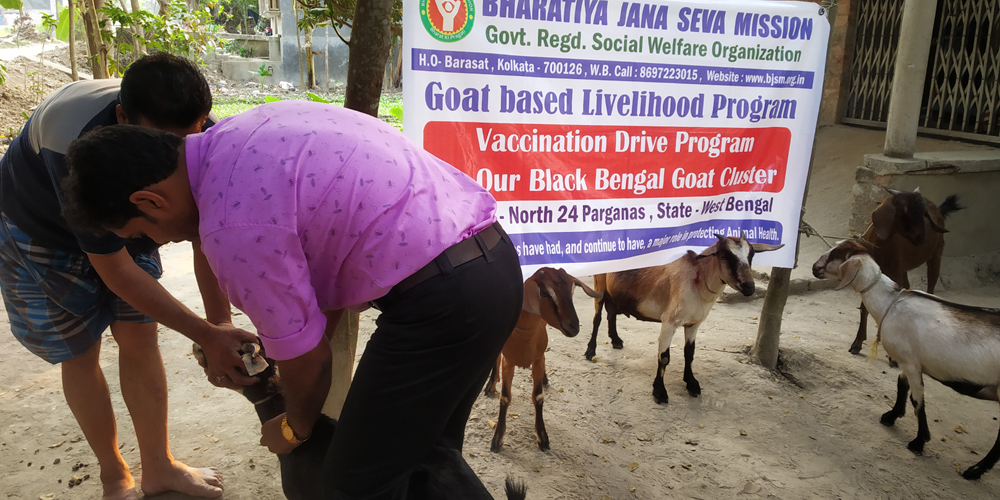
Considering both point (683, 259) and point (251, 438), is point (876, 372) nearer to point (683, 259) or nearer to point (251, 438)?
point (683, 259)

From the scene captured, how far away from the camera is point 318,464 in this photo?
1803 mm

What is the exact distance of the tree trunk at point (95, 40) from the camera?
5598 mm

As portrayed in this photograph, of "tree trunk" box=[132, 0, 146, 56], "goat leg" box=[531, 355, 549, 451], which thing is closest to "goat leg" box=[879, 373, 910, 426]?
"goat leg" box=[531, 355, 549, 451]

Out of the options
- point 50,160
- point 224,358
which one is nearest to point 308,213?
point 224,358

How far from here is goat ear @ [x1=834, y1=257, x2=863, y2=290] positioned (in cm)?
333

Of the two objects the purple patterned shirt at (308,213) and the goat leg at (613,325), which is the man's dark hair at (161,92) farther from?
the goat leg at (613,325)

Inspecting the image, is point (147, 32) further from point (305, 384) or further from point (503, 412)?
point (305, 384)

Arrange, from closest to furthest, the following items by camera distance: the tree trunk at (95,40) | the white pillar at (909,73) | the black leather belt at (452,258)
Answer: the black leather belt at (452,258) → the white pillar at (909,73) → the tree trunk at (95,40)

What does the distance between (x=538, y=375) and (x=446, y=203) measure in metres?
1.77

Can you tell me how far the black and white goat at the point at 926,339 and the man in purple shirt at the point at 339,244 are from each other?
255 cm

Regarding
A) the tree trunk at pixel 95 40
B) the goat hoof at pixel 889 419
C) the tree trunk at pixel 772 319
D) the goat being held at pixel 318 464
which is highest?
the tree trunk at pixel 95 40

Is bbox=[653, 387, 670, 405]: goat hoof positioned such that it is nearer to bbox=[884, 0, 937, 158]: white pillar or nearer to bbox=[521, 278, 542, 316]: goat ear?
bbox=[521, 278, 542, 316]: goat ear

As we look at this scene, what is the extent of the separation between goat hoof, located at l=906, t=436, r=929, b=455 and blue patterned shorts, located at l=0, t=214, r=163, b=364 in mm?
3657

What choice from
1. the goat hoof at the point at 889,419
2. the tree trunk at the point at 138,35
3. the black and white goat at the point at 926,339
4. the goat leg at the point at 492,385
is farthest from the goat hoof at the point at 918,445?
the tree trunk at the point at 138,35
